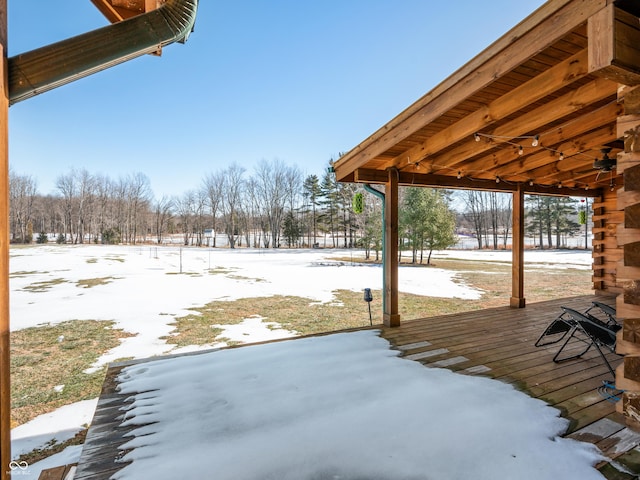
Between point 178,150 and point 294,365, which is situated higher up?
point 178,150

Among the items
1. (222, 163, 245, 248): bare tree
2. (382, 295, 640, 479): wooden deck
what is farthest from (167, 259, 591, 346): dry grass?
(222, 163, 245, 248): bare tree

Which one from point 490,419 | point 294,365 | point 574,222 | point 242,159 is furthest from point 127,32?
point 574,222

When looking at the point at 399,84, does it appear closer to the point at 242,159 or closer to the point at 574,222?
the point at 242,159

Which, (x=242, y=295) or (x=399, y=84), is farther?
(x=399, y=84)

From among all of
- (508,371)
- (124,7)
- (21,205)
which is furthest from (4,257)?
(21,205)

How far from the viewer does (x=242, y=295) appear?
9258 mm

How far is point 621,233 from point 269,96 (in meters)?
24.4

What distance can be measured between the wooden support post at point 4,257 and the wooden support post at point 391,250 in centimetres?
353

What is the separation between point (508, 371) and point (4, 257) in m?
3.35

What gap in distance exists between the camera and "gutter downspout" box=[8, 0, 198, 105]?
1.19 meters

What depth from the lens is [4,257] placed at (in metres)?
1.20

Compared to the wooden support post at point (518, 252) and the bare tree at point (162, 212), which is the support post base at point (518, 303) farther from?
the bare tree at point (162, 212)

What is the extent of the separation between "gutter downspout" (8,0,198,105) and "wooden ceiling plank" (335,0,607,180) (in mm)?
2181

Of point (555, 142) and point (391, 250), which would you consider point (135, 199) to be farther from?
point (555, 142)
